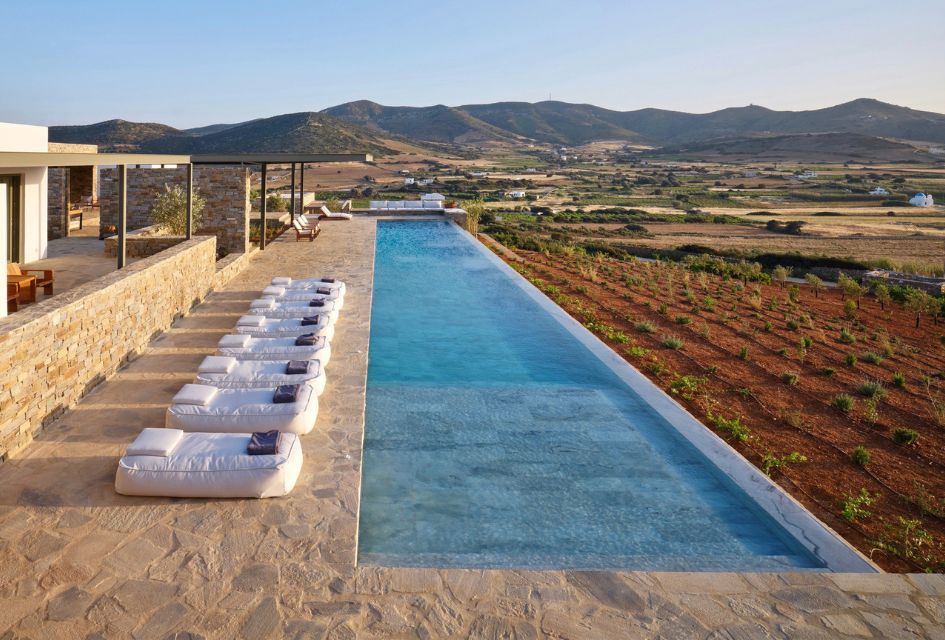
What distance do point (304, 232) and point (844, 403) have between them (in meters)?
13.3

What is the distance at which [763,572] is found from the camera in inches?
165

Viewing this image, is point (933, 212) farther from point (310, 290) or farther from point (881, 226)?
point (310, 290)

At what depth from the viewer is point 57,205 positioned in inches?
601

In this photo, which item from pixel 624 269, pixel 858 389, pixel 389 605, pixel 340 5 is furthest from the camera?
pixel 340 5

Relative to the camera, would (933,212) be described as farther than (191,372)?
Yes

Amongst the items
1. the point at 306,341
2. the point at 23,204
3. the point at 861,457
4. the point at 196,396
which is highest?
the point at 23,204

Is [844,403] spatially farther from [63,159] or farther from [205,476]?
[63,159]

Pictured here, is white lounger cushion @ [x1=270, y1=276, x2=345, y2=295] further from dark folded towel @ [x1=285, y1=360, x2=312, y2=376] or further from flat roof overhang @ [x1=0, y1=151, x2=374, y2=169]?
dark folded towel @ [x1=285, y1=360, x2=312, y2=376]

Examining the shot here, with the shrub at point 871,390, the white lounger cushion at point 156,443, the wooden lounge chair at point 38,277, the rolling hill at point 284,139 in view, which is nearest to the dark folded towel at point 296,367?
the white lounger cushion at point 156,443

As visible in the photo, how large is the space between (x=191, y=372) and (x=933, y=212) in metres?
59.4

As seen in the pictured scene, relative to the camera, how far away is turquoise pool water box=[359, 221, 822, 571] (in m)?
4.82

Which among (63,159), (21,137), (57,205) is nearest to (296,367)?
(63,159)

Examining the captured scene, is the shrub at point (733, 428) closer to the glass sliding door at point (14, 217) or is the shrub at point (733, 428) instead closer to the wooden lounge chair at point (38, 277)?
the wooden lounge chair at point (38, 277)

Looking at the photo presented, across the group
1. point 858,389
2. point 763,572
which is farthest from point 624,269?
point 763,572
